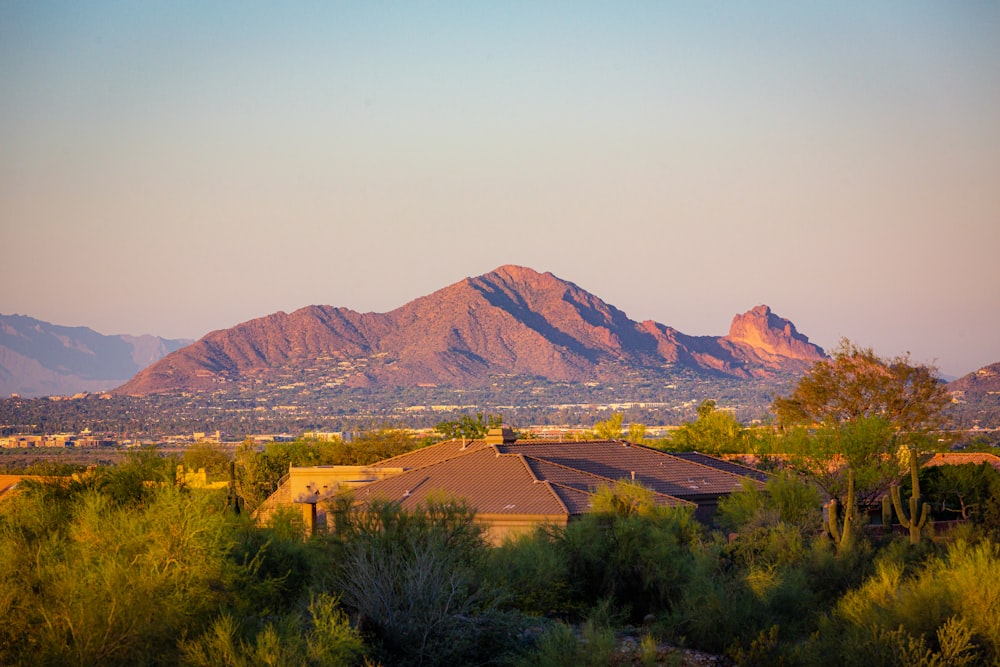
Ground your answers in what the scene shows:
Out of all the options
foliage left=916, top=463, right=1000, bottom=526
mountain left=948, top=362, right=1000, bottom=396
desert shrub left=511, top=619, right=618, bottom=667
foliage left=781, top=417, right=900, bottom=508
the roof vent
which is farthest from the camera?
mountain left=948, top=362, right=1000, bottom=396

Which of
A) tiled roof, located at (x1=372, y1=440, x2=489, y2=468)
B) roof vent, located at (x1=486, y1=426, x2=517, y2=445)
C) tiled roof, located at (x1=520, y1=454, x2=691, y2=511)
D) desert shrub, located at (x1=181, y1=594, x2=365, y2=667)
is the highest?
roof vent, located at (x1=486, y1=426, x2=517, y2=445)

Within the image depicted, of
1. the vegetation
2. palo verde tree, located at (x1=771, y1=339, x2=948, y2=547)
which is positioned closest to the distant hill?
palo verde tree, located at (x1=771, y1=339, x2=948, y2=547)

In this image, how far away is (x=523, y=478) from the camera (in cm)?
4000

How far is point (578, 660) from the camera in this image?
21.1 m

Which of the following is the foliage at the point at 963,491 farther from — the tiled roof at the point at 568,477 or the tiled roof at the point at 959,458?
the tiled roof at the point at 959,458

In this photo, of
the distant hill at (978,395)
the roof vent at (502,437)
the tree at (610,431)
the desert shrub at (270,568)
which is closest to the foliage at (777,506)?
the roof vent at (502,437)

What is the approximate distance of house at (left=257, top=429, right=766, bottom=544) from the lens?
3628 cm

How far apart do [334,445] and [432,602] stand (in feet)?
185

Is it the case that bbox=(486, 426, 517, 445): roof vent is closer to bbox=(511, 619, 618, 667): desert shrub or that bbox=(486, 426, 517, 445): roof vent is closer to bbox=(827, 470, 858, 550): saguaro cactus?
bbox=(827, 470, 858, 550): saguaro cactus

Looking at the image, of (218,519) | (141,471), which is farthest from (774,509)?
(218,519)

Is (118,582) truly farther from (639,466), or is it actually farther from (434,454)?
(434,454)

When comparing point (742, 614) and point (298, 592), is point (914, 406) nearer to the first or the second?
point (742, 614)

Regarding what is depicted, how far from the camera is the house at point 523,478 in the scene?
36281 millimetres

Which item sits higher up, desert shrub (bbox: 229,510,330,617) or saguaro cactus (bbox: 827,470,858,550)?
desert shrub (bbox: 229,510,330,617)
